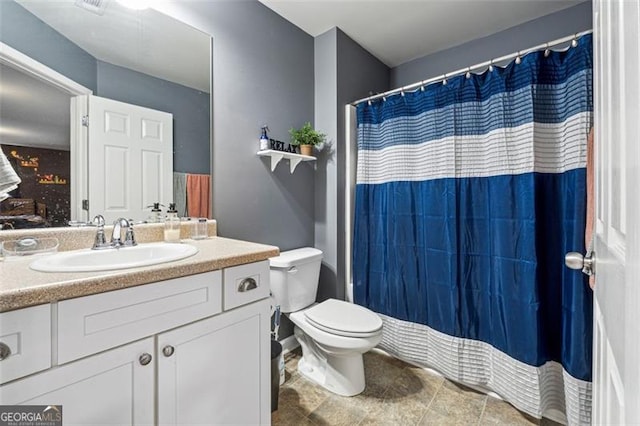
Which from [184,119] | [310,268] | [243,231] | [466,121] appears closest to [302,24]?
[184,119]

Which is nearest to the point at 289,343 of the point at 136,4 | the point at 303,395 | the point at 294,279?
the point at 303,395

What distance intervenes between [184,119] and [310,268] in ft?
3.69

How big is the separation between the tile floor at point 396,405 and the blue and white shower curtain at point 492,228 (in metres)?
0.08

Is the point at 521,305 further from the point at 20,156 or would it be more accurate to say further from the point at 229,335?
the point at 20,156

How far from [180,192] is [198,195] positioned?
92 millimetres

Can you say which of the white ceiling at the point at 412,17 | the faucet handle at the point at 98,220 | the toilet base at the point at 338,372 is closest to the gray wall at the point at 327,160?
the white ceiling at the point at 412,17

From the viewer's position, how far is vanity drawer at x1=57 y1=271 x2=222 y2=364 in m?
0.67

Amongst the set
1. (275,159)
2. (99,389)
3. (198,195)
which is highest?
(275,159)

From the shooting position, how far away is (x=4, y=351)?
59 centimetres

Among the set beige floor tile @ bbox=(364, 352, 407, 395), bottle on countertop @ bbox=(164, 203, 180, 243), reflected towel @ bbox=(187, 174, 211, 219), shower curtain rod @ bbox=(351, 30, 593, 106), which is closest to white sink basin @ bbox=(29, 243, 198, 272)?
bottle on countertop @ bbox=(164, 203, 180, 243)

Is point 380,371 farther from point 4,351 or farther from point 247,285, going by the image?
point 4,351

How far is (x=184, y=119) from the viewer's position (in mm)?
1452

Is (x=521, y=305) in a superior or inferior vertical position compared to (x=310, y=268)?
inferior

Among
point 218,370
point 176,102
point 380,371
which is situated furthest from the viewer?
point 380,371
